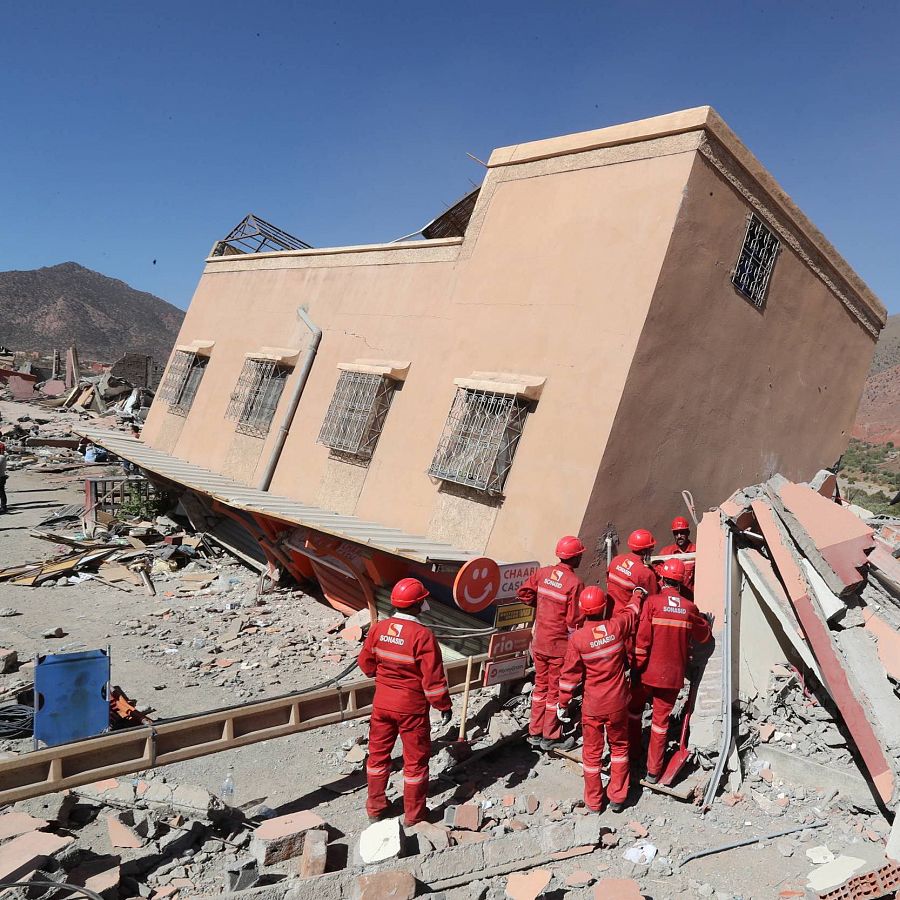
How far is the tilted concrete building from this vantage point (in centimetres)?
730

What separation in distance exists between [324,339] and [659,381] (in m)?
6.05

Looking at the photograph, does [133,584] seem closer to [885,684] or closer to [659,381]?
[659,381]

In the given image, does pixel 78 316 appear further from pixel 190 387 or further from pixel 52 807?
pixel 52 807

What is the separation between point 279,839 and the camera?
4.60 m

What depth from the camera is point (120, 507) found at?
52.6 ft

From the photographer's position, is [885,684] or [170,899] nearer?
[170,899]

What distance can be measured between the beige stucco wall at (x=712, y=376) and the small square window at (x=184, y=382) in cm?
1067

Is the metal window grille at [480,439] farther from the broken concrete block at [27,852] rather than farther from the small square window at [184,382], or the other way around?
the small square window at [184,382]

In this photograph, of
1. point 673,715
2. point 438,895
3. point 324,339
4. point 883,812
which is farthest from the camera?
point 324,339

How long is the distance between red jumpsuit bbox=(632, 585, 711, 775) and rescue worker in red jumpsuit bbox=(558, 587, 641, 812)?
0.34 meters

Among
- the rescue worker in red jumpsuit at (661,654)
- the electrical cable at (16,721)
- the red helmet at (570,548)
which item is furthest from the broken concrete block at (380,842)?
the electrical cable at (16,721)

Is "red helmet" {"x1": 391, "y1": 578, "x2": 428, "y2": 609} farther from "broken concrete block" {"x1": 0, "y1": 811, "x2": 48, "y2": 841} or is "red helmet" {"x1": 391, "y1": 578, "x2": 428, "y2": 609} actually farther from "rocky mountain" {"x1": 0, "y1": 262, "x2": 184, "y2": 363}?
"rocky mountain" {"x1": 0, "y1": 262, "x2": 184, "y2": 363}

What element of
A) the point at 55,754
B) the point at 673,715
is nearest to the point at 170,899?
the point at 55,754

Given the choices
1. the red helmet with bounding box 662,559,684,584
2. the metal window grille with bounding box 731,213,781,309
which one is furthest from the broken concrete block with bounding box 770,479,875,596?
the metal window grille with bounding box 731,213,781,309
